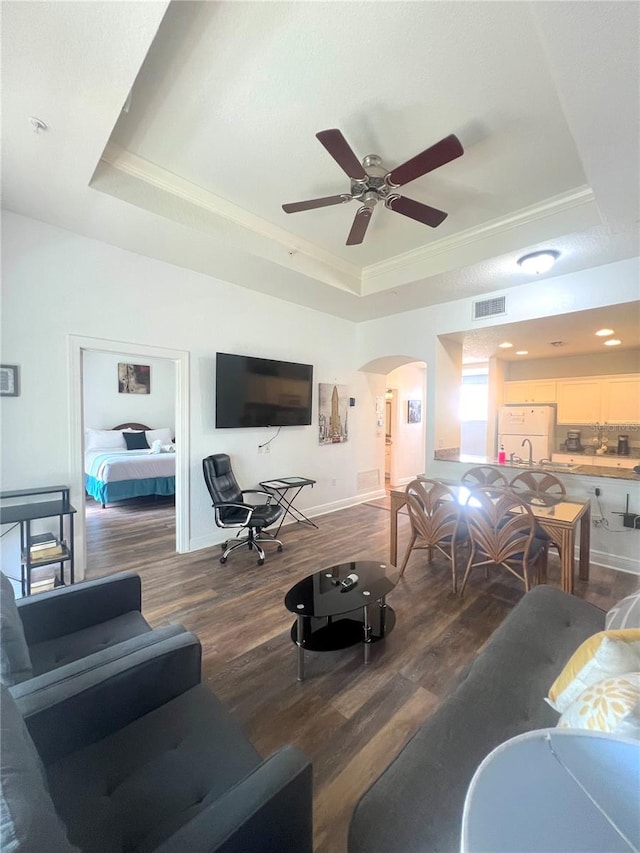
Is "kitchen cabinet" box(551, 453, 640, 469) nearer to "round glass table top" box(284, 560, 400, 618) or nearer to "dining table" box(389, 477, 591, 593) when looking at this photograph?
"dining table" box(389, 477, 591, 593)

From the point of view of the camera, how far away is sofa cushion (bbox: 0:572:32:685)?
3.77 feet

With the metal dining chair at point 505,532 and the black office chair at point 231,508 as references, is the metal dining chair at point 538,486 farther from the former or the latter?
the black office chair at point 231,508

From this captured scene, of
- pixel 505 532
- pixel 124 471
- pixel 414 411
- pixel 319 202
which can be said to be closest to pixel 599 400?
pixel 414 411

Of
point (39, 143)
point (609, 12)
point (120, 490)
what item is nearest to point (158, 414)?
point (120, 490)

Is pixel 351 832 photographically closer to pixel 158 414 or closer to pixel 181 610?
pixel 181 610

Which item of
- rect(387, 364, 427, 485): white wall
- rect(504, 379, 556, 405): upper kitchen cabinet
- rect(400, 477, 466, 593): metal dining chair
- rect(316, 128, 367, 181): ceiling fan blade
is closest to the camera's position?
rect(316, 128, 367, 181): ceiling fan blade

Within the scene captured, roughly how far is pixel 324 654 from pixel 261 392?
2889 millimetres

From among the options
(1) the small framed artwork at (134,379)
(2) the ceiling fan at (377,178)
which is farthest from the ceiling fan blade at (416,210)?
(1) the small framed artwork at (134,379)

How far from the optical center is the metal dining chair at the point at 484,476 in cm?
393

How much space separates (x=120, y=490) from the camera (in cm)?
545

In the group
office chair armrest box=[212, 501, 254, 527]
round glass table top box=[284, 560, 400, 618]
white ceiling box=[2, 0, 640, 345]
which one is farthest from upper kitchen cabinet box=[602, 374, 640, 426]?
office chair armrest box=[212, 501, 254, 527]

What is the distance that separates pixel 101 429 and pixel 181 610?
18.6ft

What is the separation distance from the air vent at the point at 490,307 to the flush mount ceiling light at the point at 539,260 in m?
0.74

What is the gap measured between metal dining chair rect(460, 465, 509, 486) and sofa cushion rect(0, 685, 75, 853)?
3857 mm
